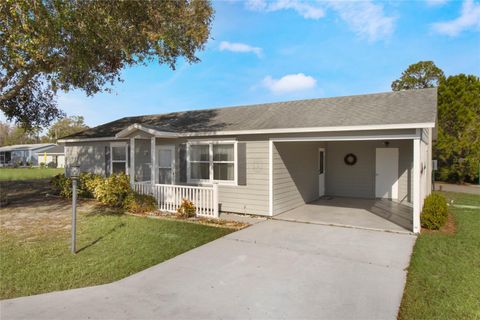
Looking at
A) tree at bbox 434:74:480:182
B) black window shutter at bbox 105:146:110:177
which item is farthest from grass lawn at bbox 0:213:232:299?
tree at bbox 434:74:480:182

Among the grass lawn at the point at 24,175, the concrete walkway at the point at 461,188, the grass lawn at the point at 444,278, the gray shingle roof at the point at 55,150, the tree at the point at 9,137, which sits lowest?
the concrete walkway at the point at 461,188

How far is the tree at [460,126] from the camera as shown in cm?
2006

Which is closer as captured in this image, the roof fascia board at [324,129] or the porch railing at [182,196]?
the roof fascia board at [324,129]

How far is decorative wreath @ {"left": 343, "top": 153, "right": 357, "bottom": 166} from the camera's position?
1277 centimetres

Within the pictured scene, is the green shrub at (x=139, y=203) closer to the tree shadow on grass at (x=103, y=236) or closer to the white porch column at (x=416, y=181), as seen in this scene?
the tree shadow on grass at (x=103, y=236)

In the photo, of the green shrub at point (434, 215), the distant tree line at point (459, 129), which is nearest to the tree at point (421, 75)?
the distant tree line at point (459, 129)

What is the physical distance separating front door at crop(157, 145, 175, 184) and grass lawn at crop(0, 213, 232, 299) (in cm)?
267

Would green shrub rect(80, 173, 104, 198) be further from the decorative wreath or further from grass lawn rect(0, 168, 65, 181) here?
grass lawn rect(0, 168, 65, 181)

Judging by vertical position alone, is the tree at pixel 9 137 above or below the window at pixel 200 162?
above

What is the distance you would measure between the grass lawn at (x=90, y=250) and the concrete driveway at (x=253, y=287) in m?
0.36

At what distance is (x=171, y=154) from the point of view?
433 inches

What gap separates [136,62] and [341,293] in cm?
880

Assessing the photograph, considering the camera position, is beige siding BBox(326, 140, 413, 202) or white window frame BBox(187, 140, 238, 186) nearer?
white window frame BBox(187, 140, 238, 186)

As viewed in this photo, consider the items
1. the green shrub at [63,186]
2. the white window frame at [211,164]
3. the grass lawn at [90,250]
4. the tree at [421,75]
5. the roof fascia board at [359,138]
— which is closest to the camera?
the grass lawn at [90,250]
